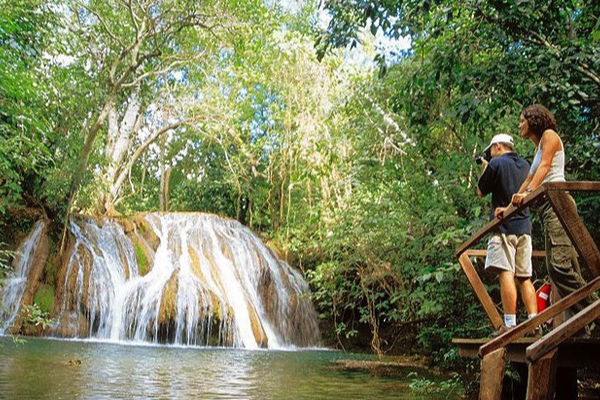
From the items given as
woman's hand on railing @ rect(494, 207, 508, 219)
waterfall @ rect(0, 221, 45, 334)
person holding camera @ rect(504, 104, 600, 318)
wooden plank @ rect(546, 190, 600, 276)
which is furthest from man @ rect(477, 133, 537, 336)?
waterfall @ rect(0, 221, 45, 334)

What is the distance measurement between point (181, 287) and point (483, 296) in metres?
12.0

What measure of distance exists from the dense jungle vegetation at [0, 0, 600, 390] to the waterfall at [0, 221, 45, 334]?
18.9 inches

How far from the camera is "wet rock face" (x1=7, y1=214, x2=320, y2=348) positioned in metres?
15.3

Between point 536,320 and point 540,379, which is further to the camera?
point 536,320

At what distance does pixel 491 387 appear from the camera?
3760 mm

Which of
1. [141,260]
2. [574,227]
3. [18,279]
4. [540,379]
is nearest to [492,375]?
[540,379]

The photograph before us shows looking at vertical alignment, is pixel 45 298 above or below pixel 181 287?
below

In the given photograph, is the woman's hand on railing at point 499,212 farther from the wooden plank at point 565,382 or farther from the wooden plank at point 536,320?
the wooden plank at point 565,382

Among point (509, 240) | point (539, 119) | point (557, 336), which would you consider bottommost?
point (557, 336)

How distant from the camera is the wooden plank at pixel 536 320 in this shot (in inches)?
145

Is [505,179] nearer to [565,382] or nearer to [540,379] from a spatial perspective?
[565,382]

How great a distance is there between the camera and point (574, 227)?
137 inches

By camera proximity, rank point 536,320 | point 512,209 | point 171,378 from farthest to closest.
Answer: point 171,378 → point 512,209 → point 536,320

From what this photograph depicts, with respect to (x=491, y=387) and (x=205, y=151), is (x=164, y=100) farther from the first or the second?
(x=491, y=387)
